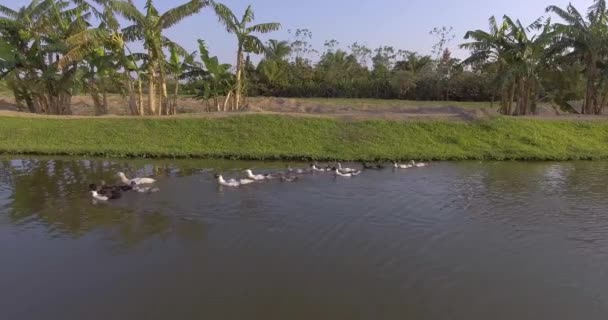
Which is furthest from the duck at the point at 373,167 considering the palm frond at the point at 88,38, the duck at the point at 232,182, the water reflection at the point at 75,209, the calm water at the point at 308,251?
the palm frond at the point at 88,38

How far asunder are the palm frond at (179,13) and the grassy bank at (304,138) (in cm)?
381

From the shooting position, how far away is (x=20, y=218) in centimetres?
1004

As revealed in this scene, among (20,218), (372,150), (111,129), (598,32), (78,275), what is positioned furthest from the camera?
(598,32)

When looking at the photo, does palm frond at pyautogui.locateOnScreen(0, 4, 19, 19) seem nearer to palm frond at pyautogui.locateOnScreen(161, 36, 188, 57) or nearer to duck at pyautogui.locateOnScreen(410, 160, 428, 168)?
palm frond at pyautogui.locateOnScreen(161, 36, 188, 57)

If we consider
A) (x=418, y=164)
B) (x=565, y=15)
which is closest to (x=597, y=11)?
(x=565, y=15)

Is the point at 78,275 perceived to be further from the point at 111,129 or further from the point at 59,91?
the point at 59,91

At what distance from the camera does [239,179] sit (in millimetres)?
13602

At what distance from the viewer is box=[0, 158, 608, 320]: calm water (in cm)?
644

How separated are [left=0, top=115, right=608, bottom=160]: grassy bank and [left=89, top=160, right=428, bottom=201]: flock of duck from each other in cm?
184

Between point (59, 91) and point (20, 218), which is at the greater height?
point (59, 91)

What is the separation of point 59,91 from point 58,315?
21366 millimetres

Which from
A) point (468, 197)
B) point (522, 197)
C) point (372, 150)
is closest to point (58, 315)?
point (468, 197)

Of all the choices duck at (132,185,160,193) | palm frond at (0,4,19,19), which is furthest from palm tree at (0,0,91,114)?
duck at (132,185,160,193)

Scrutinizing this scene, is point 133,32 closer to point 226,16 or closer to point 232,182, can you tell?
point 226,16
